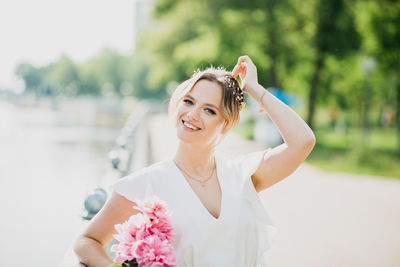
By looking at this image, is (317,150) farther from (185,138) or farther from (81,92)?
(81,92)

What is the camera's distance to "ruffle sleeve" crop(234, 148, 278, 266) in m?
2.18

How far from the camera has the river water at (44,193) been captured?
20.6ft

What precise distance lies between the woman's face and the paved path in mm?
3399

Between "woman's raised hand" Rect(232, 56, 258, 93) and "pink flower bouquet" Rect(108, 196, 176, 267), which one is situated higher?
"woman's raised hand" Rect(232, 56, 258, 93)

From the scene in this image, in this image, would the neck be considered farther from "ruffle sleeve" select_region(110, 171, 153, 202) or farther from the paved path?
the paved path

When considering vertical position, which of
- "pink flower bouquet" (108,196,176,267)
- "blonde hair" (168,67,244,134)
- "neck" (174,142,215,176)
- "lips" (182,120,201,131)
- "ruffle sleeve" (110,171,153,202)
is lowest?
"pink flower bouquet" (108,196,176,267)

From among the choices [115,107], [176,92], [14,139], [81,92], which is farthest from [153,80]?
[81,92]

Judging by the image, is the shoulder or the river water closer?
the shoulder

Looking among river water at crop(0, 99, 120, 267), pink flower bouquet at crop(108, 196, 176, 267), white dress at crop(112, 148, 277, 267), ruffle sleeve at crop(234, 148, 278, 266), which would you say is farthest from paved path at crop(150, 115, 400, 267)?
pink flower bouquet at crop(108, 196, 176, 267)

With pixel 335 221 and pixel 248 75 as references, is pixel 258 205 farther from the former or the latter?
pixel 335 221

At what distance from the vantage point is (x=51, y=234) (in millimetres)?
6887

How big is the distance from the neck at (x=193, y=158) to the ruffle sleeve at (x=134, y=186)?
228mm

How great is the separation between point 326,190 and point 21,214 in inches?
247

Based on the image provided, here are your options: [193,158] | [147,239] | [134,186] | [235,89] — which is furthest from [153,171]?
[235,89]
